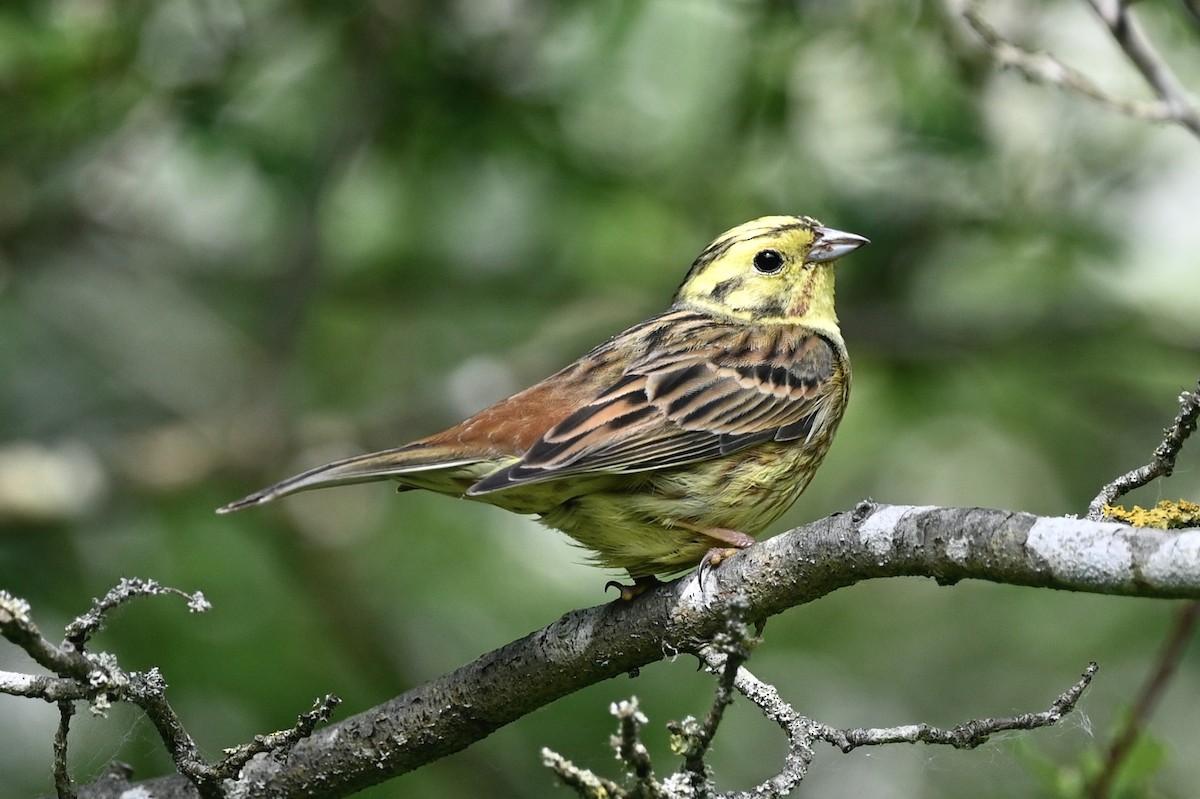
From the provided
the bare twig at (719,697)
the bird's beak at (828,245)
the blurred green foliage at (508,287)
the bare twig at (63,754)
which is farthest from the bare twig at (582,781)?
the blurred green foliage at (508,287)

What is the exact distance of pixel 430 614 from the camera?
303 inches

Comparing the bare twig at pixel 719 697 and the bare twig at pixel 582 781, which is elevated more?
the bare twig at pixel 582 781

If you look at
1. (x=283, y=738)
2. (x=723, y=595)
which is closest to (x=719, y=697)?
(x=723, y=595)

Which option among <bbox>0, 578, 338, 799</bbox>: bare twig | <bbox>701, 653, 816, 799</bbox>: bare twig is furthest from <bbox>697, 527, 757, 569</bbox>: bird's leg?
<bbox>0, 578, 338, 799</bbox>: bare twig

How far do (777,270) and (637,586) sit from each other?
74.4 inches

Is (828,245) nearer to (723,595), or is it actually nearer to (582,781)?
(723,595)

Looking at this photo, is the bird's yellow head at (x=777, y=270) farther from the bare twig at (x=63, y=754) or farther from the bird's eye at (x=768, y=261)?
the bare twig at (x=63, y=754)

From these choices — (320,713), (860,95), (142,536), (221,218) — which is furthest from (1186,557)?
(221,218)

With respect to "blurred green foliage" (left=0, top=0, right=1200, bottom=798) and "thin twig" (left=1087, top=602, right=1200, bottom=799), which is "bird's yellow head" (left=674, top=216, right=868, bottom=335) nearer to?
"blurred green foliage" (left=0, top=0, right=1200, bottom=798)

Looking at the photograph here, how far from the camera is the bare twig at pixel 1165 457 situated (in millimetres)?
3084

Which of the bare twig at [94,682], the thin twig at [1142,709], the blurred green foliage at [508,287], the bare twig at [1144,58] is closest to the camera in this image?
the bare twig at [94,682]

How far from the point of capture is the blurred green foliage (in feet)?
22.5

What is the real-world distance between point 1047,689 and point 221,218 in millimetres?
5398

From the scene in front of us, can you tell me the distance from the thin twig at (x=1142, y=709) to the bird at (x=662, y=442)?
45.7 inches
